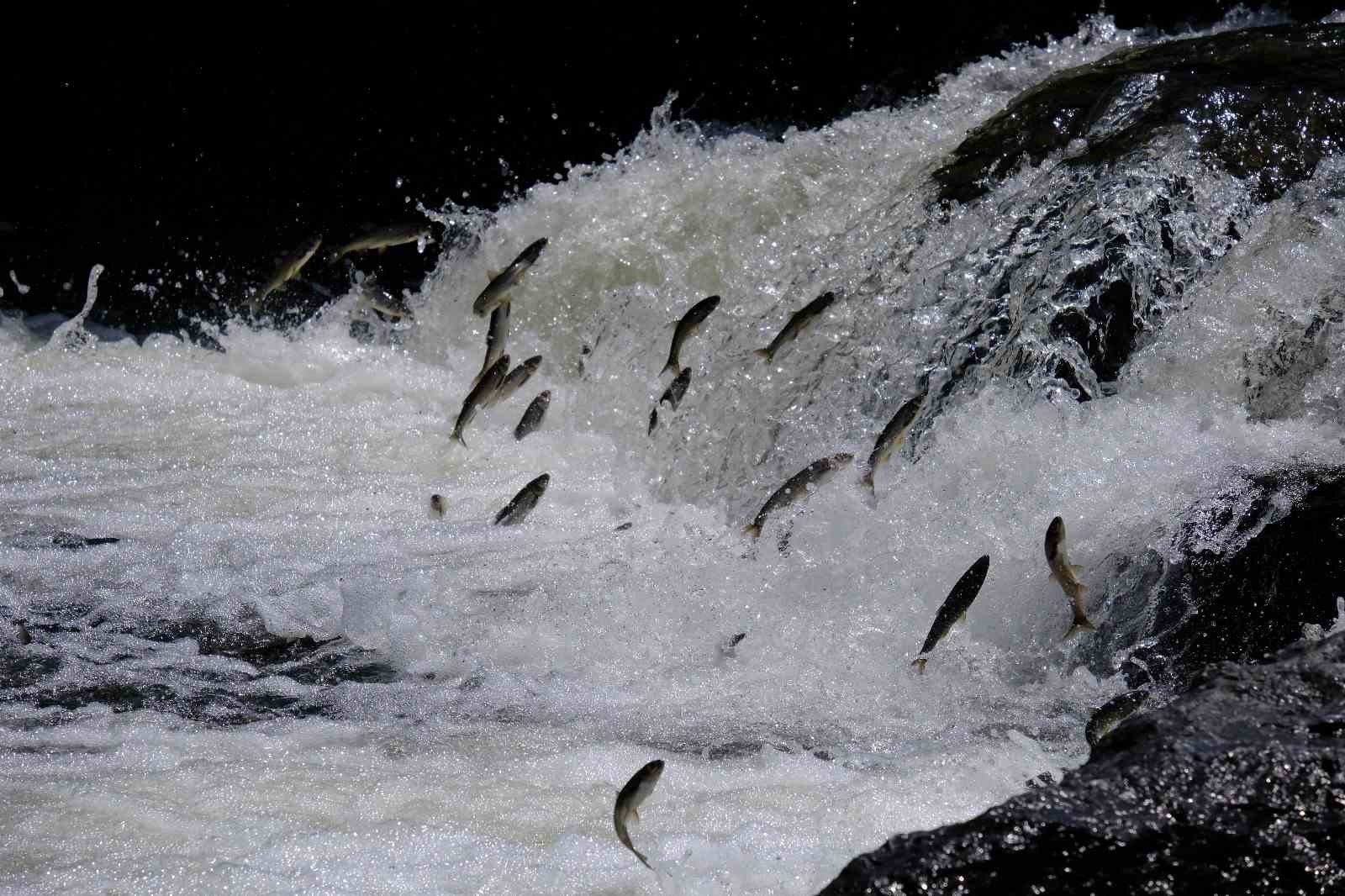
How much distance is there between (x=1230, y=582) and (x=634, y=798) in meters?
1.94

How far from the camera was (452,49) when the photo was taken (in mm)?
9141

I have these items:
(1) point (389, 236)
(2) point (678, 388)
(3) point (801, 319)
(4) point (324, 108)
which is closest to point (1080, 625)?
(3) point (801, 319)

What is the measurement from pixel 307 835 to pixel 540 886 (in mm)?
560

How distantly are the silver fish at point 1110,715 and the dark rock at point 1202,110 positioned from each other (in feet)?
8.92

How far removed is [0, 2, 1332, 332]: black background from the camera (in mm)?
8914

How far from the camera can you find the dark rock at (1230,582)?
3.71 m

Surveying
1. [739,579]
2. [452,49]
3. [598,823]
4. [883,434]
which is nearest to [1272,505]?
[883,434]

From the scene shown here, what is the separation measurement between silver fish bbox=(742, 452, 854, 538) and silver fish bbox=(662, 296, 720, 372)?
2.80 ft

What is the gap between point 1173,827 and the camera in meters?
2.11

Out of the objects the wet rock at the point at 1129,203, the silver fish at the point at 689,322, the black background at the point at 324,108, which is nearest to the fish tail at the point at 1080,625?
the wet rock at the point at 1129,203

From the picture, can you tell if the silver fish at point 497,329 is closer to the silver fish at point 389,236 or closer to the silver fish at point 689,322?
the silver fish at point 389,236

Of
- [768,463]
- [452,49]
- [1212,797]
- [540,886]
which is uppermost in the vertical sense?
[452,49]

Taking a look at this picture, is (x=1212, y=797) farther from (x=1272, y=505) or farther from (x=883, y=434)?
(x=883, y=434)

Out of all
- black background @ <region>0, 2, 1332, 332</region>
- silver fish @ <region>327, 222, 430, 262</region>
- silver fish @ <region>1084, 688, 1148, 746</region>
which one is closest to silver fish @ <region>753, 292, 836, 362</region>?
silver fish @ <region>327, 222, 430, 262</region>
